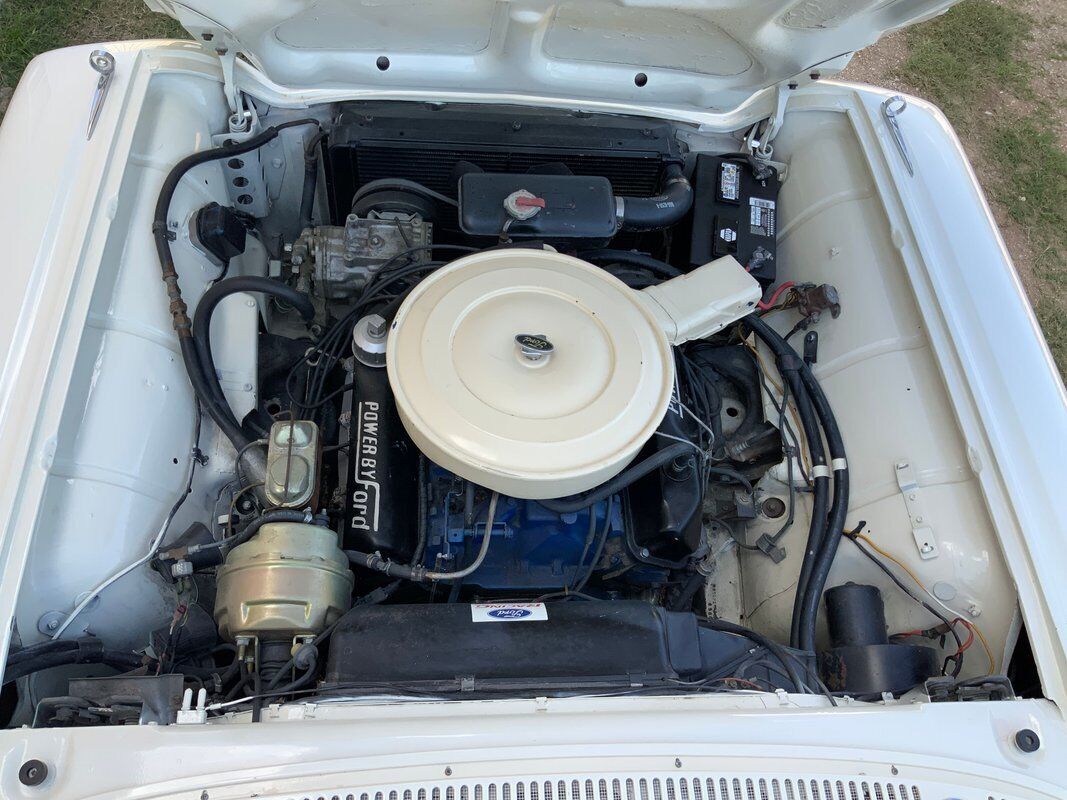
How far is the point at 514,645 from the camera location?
1272mm

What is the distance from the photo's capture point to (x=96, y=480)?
1.33m

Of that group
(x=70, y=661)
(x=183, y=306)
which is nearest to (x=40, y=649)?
(x=70, y=661)

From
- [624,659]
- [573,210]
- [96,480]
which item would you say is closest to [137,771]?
[96,480]

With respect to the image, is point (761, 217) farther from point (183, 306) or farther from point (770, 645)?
point (183, 306)

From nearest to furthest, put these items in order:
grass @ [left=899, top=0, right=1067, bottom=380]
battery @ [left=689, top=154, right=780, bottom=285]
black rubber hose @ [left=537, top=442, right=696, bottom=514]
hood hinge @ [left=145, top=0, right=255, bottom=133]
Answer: black rubber hose @ [left=537, top=442, right=696, bottom=514] → hood hinge @ [left=145, top=0, right=255, bottom=133] → battery @ [left=689, top=154, right=780, bottom=285] → grass @ [left=899, top=0, right=1067, bottom=380]

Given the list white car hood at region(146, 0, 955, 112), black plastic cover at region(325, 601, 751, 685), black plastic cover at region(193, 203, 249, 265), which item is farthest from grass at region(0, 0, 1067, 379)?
black plastic cover at region(325, 601, 751, 685)

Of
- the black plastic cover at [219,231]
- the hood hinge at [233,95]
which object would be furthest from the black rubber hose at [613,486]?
the hood hinge at [233,95]

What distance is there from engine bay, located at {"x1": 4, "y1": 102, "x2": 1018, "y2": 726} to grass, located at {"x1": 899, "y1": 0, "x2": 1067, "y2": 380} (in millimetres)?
2182

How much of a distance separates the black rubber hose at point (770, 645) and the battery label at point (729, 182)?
3.31 feet

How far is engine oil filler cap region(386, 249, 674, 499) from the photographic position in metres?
1.29

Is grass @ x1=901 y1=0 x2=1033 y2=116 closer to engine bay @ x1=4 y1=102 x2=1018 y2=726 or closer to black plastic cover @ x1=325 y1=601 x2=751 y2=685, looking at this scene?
engine bay @ x1=4 y1=102 x2=1018 y2=726

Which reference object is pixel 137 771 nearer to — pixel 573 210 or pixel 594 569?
pixel 594 569

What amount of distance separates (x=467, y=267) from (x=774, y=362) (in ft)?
2.48

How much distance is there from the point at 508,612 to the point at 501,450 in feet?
0.88
